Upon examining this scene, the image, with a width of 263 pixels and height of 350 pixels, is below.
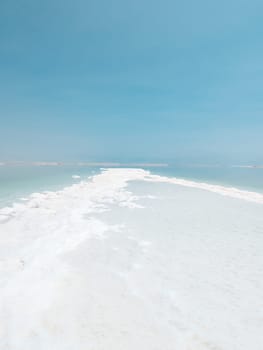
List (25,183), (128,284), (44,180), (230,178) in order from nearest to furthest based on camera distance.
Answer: (128,284) → (25,183) → (44,180) → (230,178)

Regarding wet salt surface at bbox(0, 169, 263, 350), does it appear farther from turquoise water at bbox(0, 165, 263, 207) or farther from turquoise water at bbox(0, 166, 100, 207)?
turquoise water at bbox(0, 165, 263, 207)

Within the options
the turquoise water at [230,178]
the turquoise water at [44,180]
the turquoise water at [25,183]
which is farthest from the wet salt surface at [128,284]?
the turquoise water at [230,178]

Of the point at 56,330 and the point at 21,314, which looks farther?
the point at 21,314

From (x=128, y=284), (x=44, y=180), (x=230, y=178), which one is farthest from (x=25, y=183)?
(x=230, y=178)

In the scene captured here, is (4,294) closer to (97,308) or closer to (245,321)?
(97,308)

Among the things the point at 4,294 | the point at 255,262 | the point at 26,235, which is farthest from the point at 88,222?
the point at 255,262

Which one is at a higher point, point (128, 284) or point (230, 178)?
point (128, 284)

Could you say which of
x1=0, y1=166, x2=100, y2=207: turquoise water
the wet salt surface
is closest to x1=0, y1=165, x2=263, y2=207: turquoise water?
x1=0, y1=166, x2=100, y2=207: turquoise water

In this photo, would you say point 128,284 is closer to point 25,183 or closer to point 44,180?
point 25,183
